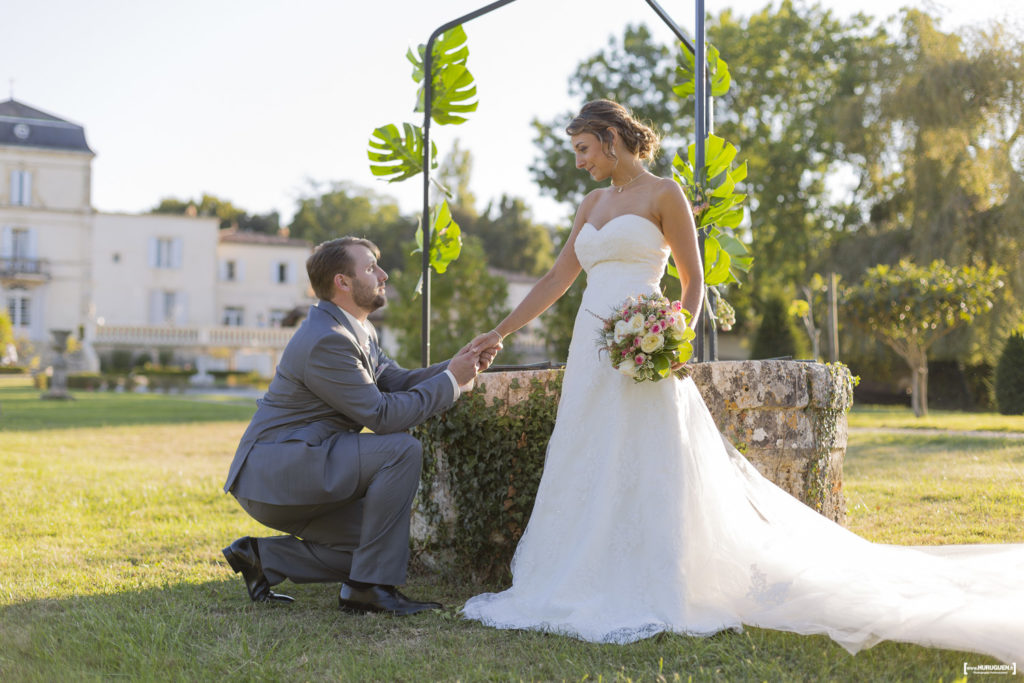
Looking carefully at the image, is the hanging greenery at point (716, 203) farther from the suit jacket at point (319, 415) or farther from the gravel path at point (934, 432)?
the gravel path at point (934, 432)

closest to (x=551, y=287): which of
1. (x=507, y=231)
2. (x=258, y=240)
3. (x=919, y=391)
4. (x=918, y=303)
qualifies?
(x=918, y=303)

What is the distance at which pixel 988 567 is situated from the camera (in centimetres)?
334

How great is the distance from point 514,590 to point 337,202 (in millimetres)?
48367

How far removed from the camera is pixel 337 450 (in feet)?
11.8

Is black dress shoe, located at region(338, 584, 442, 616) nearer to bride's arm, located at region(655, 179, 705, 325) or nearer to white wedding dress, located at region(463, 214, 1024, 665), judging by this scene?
white wedding dress, located at region(463, 214, 1024, 665)

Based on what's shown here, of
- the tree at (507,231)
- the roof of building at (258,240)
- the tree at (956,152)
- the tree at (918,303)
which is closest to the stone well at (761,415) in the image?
the tree at (918,303)

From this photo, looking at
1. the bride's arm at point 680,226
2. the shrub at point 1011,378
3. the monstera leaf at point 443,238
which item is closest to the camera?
the bride's arm at point 680,226

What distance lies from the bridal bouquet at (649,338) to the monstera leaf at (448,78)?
247 centimetres

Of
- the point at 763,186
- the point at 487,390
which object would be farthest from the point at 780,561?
the point at 763,186

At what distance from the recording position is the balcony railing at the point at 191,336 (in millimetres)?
34188

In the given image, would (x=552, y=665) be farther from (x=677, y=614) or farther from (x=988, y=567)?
(x=988, y=567)

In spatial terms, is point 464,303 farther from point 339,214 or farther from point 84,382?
point 339,214

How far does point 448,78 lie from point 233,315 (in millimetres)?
38003

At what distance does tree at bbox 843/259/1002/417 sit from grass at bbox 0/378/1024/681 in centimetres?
921
